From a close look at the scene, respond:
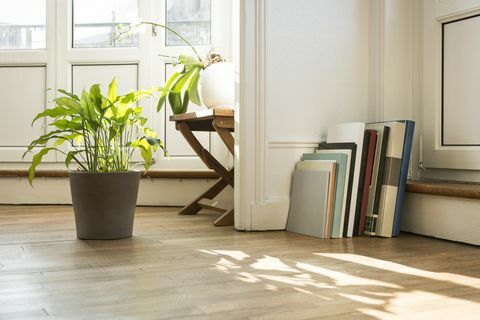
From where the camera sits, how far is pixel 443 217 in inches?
94.8

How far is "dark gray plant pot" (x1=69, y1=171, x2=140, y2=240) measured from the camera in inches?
89.9

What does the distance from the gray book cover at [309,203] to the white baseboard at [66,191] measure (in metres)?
1.08

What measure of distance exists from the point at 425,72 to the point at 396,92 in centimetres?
17

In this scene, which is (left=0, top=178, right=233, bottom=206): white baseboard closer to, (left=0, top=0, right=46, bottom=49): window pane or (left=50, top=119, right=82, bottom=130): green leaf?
(left=0, top=0, right=46, bottom=49): window pane

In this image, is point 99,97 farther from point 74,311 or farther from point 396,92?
point 396,92

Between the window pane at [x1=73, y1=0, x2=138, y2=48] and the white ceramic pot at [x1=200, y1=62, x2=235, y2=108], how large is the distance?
0.99 metres

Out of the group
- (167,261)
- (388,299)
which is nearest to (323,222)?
(167,261)

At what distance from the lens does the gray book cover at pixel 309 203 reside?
8.01ft

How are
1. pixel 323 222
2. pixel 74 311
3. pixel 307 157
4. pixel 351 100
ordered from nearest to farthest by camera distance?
1. pixel 74 311
2. pixel 323 222
3. pixel 307 157
4. pixel 351 100

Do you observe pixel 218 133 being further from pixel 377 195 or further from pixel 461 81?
pixel 461 81

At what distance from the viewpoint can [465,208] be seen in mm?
2293

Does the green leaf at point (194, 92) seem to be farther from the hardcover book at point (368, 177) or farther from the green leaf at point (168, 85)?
the hardcover book at point (368, 177)

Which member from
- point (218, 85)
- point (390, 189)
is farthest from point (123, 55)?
point (390, 189)

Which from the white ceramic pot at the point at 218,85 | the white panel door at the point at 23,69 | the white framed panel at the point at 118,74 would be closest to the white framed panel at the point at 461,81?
the white ceramic pot at the point at 218,85
